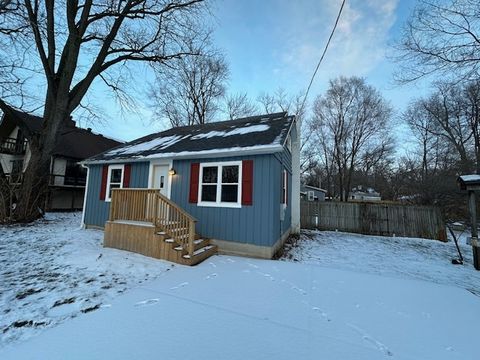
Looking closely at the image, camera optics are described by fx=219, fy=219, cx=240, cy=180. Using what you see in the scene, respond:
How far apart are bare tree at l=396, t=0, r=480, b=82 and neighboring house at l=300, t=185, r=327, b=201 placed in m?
21.2

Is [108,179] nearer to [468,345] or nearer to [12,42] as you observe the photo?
[12,42]

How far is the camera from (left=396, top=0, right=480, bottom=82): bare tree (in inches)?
257

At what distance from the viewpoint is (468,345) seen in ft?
8.59

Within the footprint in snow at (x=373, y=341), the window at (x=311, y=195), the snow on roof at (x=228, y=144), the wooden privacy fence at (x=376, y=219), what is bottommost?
the footprint in snow at (x=373, y=341)

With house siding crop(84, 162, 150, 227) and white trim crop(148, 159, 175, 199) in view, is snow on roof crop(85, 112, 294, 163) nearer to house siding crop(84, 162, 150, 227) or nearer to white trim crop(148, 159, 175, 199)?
white trim crop(148, 159, 175, 199)

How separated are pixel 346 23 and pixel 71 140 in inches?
810

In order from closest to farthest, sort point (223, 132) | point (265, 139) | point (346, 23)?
point (346, 23) < point (265, 139) < point (223, 132)

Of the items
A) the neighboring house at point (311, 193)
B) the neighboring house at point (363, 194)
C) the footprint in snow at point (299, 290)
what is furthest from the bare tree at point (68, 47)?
the neighboring house at point (363, 194)

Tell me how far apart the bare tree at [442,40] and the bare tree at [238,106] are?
609 inches

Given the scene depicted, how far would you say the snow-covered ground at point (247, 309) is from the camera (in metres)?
2.34

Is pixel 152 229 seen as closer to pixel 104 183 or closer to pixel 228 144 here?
pixel 228 144

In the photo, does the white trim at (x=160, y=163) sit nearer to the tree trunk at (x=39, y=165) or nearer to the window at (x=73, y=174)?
the tree trunk at (x=39, y=165)

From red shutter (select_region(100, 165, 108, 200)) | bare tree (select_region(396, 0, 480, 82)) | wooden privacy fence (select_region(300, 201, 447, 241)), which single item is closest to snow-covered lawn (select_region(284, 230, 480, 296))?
wooden privacy fence (select_region(300, 201, 447, 241))

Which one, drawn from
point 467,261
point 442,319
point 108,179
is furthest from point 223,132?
point 467,261
